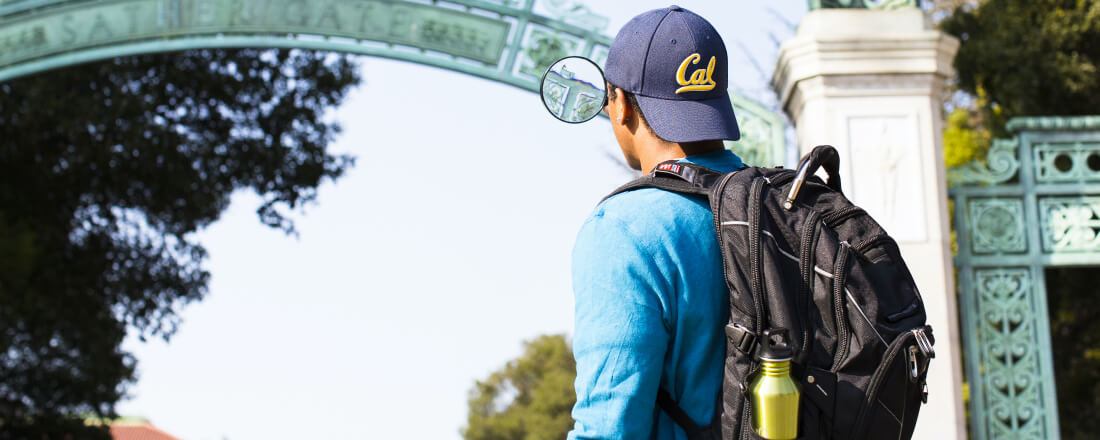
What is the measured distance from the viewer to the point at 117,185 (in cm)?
1148

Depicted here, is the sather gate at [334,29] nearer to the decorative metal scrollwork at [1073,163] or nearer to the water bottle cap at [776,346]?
the decorative metal scrollwork at [1073,163]

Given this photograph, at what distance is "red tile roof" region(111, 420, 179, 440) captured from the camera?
34.9m

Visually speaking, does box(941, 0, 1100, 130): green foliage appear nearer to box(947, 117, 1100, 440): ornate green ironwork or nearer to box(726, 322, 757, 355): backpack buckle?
box(947, 117, 1100, 440): ornate green ironwork

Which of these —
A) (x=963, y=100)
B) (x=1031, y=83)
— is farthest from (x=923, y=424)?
(x=963, y=100)

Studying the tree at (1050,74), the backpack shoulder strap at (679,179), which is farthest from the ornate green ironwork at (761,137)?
the backpack shoulder strap at (679,179)

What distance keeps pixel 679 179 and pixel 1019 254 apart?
14.5 ft

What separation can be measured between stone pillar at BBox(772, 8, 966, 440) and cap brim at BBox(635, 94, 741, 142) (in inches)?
139

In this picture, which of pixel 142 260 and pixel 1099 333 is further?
pixel 142 260

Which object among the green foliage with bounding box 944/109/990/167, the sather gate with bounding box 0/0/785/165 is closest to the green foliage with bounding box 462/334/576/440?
the green foliage with bounding box 944/109/990/167

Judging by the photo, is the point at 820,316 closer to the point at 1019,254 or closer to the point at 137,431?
the point at 1019,254

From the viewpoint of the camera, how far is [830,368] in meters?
1.59

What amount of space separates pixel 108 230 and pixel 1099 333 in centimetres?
967

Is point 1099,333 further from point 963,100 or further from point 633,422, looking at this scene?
point 633,422

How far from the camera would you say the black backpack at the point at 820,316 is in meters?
1.57
